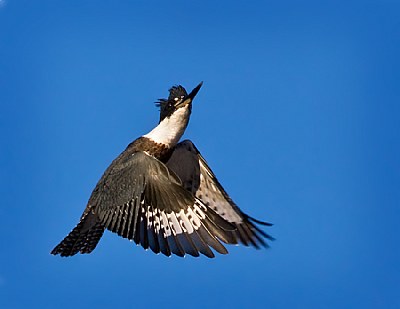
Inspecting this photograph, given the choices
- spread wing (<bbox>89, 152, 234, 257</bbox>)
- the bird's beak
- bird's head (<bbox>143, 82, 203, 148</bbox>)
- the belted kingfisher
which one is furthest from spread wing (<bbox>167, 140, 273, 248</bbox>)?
spread wing (<bbox>89, 152, 234, 257</bbox>)

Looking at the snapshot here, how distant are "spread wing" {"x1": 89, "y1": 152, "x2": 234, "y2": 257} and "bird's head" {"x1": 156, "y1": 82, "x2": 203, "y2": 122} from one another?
639mm

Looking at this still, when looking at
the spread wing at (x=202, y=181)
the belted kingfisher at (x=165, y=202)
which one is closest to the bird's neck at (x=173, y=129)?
the belted kingfisher at (x=165, y=202)

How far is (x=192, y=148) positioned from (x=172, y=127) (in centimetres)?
50

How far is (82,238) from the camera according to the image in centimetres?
589

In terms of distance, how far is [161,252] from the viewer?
519cm

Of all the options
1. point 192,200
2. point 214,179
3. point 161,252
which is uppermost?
point 214,179

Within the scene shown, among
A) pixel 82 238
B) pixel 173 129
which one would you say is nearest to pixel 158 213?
pixel 82 238

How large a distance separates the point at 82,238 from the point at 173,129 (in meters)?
1.14

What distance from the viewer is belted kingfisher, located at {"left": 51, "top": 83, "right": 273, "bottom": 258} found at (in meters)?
5.21

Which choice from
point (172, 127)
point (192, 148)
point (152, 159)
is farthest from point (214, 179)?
point (152, 159)

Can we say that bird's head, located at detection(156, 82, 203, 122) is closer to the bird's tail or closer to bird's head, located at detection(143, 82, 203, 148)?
bird's head, located at detection(143, 82, 203, 148)

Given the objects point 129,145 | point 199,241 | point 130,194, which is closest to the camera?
point 199,241

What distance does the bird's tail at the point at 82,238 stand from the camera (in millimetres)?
5875

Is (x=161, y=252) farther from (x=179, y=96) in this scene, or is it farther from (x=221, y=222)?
(x=179, y=96)
